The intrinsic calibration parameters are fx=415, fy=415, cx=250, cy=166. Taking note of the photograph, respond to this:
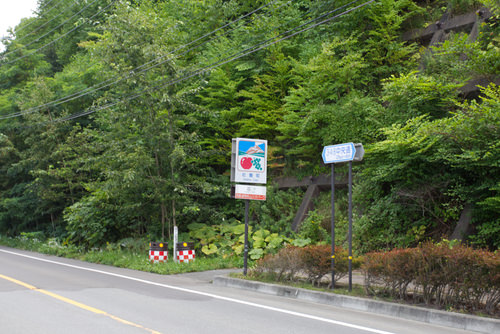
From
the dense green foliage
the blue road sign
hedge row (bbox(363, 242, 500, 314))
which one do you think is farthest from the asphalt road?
the dense green foliage

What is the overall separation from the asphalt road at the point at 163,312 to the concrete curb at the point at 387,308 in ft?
0.83

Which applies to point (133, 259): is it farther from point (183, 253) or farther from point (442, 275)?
point (442, 275)

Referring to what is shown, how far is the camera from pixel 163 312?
7371mm

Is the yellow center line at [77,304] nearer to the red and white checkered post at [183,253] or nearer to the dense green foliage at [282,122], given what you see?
the red and white checkered post at [183,253]

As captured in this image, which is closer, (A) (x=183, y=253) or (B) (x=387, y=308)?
(B) (x=387, y=308)

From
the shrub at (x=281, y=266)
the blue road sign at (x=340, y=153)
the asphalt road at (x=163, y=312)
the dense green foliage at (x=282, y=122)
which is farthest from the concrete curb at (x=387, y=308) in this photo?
the dense green foliage at (x=282, y=122)

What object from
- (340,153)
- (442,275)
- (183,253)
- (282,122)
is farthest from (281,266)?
(282,122)

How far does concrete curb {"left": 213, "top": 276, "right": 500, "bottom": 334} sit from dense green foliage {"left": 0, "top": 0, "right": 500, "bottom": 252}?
5.19m

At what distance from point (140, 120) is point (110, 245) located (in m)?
6.36

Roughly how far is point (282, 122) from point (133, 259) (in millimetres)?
8710

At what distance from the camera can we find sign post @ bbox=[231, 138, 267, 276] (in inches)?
506

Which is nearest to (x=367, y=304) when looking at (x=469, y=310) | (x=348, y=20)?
(x=469, y=310)

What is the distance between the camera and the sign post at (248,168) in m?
12.9

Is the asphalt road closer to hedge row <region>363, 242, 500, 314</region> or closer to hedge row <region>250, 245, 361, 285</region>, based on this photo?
hedge row <region>363, 242, 500, 314</region>
